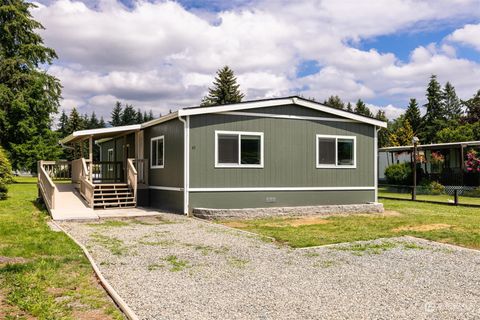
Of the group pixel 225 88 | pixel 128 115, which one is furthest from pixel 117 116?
pixel 225 88

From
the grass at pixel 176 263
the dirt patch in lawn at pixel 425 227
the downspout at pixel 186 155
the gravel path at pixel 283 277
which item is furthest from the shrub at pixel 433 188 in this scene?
the grass at pixel 176 263

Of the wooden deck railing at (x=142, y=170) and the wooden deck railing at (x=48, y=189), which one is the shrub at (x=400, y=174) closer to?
the wooden deck railing at (x=142, y=170)

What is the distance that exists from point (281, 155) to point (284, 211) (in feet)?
5.78

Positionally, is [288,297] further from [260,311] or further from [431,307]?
[431,307]

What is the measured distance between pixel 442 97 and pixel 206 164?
48005 mm

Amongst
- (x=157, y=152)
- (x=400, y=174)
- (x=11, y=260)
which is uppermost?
(x=157, y=152)

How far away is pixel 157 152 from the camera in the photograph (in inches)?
611

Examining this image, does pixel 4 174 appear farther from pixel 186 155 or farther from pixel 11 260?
A: pixel 11 260

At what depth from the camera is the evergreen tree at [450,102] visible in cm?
5382

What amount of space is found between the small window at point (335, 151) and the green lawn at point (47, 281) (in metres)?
8.61

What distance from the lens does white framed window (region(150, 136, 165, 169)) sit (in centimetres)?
1499

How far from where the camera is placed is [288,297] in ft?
16.2

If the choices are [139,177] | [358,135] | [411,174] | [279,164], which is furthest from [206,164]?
[411,174]

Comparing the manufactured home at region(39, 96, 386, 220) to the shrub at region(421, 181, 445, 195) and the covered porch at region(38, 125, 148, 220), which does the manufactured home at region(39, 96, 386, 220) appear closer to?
the covered porch at region(38, 125, 148, 220)
